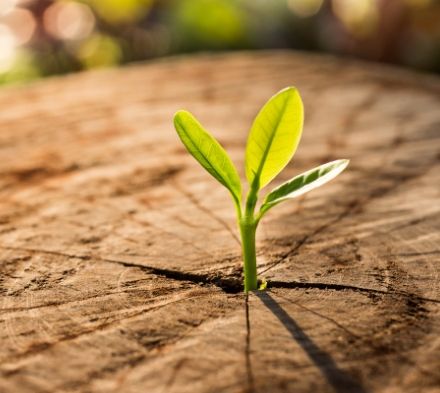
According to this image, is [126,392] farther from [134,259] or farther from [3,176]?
[3,176]

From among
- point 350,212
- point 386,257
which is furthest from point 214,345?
point 350,212

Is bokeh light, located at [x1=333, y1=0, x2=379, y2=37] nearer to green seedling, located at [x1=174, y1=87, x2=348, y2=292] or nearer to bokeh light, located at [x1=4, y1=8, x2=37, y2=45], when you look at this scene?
bokeh light, located at [x1=4, y1=8, x2=37, y2=45]

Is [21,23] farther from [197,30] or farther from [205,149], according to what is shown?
[205,149]

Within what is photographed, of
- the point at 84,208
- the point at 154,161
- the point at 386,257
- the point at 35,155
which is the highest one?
the point at 35,155

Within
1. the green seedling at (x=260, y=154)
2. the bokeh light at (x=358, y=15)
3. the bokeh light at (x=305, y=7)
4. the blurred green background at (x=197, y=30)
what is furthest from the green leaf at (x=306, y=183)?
the bokeh light at (x=305, y=7)

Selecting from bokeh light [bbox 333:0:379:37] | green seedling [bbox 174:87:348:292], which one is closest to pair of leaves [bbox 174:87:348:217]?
green seedling [bbox 174:87:348:292]

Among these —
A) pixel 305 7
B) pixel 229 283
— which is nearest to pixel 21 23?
pixel 305 7
